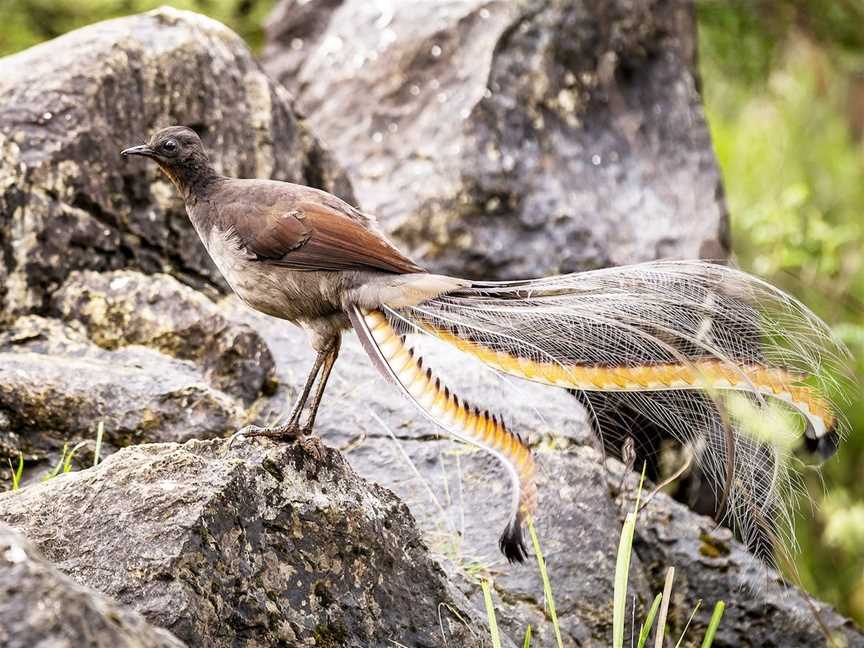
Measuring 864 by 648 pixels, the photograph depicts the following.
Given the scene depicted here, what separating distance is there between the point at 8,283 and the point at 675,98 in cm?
457

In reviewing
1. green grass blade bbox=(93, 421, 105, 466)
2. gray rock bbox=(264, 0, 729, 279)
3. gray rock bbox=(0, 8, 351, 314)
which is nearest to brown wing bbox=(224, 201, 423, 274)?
green grass blade bbox=(93, 421, 105, 466)

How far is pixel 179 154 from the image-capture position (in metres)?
3.90

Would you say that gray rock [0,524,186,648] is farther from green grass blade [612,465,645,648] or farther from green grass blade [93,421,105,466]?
green grass blade [93,421,105,466]

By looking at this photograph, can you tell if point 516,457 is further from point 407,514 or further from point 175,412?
point 175,412

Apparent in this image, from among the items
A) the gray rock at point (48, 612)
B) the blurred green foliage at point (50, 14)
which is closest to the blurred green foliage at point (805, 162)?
the blurred green foliage at point (50, 14)

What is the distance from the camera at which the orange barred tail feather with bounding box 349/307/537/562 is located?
310cm

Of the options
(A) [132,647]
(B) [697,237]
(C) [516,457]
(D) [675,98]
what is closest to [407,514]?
(C) [516,457]

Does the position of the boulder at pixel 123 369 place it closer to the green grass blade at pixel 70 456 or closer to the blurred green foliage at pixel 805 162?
the green grass blade at pixel 70 456

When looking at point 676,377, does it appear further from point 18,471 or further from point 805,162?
point 805,162

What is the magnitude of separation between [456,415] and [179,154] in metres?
1.47

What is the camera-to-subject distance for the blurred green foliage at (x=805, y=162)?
7.87m

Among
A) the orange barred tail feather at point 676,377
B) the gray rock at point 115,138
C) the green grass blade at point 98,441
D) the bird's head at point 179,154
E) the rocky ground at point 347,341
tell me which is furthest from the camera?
the gray rock at point 115,138

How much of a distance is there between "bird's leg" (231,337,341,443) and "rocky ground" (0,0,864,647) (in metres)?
0.11

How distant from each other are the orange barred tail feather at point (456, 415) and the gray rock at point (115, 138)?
6.87ft
